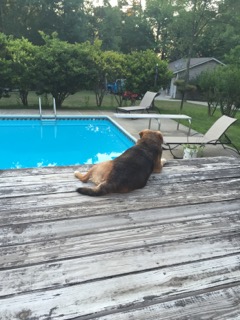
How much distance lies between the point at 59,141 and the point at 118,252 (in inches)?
266

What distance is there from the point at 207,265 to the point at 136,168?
3.46 feet

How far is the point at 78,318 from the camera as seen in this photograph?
0.99m

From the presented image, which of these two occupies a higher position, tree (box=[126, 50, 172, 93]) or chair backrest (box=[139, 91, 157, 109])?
tree (box=[126, 50, 172, 93])

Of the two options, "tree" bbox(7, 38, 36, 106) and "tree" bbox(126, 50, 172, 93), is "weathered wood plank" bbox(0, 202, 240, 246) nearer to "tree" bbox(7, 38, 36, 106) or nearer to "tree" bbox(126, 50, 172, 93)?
"tree" bbox(7, 38, 36, 106)

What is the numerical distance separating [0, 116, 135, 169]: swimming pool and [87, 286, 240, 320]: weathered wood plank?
537 centimetres

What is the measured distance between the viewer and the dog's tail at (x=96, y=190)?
1.98 meters

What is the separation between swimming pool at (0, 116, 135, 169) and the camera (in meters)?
6.48

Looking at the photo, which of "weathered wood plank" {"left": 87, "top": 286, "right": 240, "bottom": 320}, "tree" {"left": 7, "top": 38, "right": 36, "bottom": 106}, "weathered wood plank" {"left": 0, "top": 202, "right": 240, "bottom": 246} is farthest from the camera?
"tree" {"left": 7, "top": 38, "right": 36, "bottom": 106}

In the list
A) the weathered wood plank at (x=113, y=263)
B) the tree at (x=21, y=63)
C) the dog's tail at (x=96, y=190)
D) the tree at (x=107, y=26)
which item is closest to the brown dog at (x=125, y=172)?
the dog's tail at (x=96, y=190)

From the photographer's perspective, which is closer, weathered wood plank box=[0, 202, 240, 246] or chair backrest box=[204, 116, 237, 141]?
weathered wood plank box=[0, 202, 240, 246]

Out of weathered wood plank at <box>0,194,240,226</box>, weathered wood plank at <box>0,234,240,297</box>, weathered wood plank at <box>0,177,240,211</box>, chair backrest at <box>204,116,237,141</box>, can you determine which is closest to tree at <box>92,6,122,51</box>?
chair backrest at <box>204,116,237,141</box>

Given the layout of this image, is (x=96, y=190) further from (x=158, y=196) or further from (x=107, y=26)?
(x=107, y=26)

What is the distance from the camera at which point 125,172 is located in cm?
214

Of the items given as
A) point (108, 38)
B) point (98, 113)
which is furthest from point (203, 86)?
point (108, 38)
